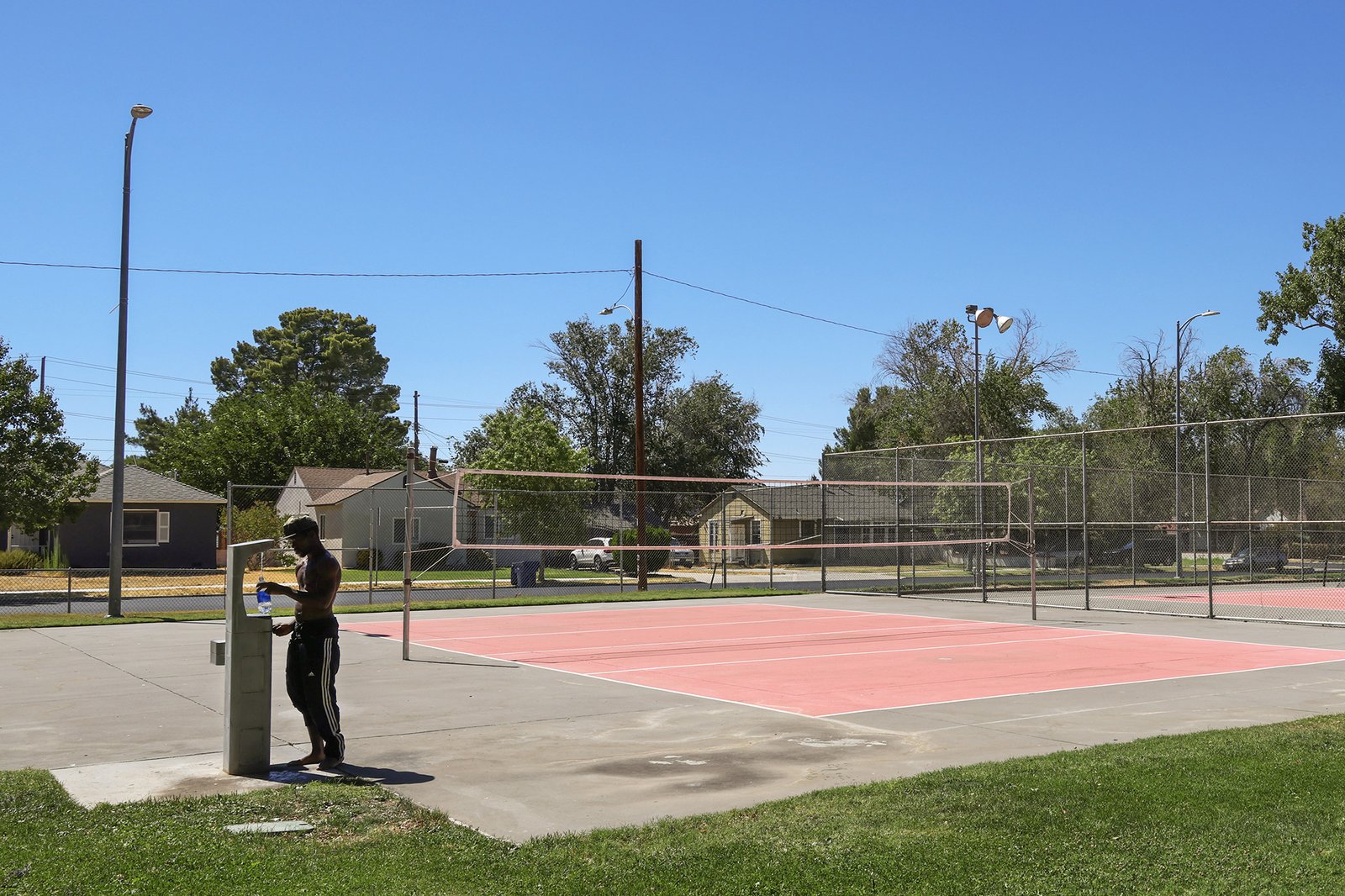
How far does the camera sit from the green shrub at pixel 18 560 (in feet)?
140

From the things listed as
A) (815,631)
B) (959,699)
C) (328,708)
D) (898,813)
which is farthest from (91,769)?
(815,631)

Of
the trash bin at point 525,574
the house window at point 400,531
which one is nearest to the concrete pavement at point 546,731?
the trash bin at point 525,574

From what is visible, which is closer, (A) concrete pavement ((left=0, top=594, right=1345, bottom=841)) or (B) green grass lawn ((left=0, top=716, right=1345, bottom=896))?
(B) green grass lawn ((left=0, top=716, right=1345, bottom=896))

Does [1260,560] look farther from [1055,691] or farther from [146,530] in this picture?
[146,530]

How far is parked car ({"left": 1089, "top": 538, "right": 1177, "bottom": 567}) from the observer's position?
42.4 m

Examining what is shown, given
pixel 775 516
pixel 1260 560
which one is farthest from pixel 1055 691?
pixel 775 516

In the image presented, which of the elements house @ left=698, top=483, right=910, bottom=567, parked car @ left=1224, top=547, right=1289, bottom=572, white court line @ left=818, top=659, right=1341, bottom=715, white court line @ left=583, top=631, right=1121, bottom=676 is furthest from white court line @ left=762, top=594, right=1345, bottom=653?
parked car @ left=1224, top=547, right=1289, bottom=572

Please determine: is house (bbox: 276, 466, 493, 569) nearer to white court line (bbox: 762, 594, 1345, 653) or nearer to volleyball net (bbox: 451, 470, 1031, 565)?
volleyball net (bbox: 451, 470, 1031, 565)

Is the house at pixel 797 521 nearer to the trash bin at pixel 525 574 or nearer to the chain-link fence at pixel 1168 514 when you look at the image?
the chain-link fence at pixel 1168 514

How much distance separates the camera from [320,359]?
102062mm

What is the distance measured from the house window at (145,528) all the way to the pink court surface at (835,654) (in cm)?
2772

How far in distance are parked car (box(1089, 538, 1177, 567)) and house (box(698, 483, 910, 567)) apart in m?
8.71

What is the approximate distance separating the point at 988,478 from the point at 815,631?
1559cm

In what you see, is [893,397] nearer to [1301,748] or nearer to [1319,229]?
[1319,229]
